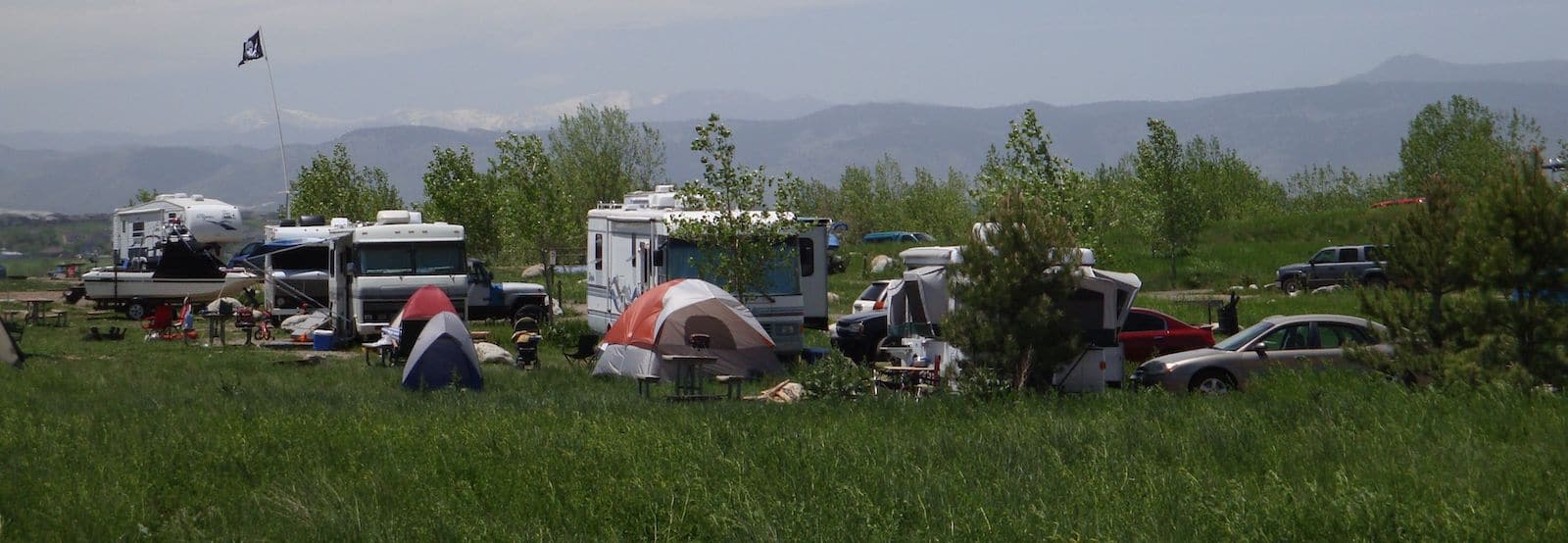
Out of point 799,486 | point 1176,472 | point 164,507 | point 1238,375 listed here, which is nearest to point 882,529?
point 799,486

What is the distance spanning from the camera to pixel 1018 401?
14648 millimetres

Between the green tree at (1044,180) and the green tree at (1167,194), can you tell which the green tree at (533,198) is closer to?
the green tree at (1044,180)

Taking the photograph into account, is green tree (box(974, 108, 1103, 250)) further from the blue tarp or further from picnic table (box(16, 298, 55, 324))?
picnic table (box(16, 298, 55, 324))

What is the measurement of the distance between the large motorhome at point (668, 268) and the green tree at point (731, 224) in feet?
0.52

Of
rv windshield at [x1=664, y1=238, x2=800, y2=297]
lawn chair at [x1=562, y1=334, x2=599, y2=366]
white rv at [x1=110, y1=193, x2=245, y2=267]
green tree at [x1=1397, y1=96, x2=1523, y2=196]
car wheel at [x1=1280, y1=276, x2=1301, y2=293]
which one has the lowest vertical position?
lawn chair at [x1=562, y1=334, x2=599, y2=366]

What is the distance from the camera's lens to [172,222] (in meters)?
39.9


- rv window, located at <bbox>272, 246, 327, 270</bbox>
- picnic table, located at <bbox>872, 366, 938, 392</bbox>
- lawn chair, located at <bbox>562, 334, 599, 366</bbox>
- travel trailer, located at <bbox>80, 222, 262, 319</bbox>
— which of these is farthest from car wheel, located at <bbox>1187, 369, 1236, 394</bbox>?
travel trailer, located at <bbox>80, 222, 262, 319</bbox>

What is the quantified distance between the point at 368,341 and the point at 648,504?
18.2m

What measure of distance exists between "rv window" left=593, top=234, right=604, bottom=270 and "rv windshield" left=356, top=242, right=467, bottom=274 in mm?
3167

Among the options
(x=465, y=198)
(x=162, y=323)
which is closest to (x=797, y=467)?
(x=162, y=323)

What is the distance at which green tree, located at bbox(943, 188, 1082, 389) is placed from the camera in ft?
51.3

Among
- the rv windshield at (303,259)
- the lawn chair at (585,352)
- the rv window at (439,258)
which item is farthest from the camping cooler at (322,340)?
the rv windshield at (303,259)

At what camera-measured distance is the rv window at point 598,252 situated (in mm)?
25469

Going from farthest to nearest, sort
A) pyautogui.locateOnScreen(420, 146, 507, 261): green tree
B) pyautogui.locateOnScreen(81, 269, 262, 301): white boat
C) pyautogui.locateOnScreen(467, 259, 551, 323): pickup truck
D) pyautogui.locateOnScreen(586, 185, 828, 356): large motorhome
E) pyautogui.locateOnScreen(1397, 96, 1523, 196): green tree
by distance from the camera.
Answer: pyautogui.locateOnScreen(1397, 96, 1523, 196): green tree < pyautogui.locateOnScreen(420, 146, 507, 261): green tree < pyautogui.locateOnScreen(81, 269, 262, 301): white boat < pyautogui.locateOnScreen(467, 259, 551, 323): pickup truck < pyautogui.locateOnScreen(586, 185, 828, 356): large motorhome
